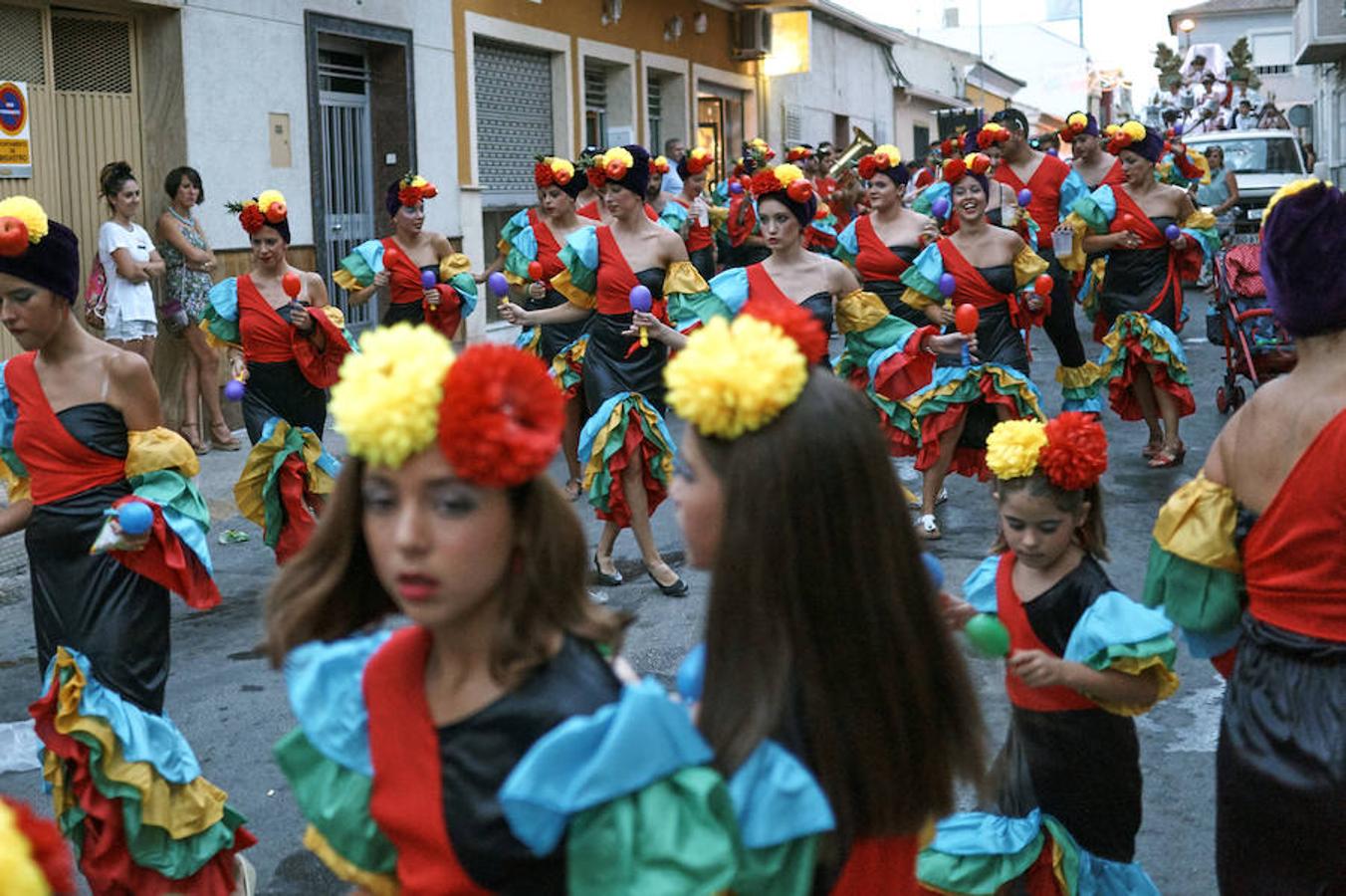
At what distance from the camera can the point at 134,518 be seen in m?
4.42

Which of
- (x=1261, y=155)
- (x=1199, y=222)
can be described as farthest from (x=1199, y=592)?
(x=1261, y=155)

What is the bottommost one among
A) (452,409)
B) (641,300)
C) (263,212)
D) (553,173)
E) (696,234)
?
(452,409)

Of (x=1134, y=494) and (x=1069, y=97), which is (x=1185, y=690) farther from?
(x=1069, y=97)

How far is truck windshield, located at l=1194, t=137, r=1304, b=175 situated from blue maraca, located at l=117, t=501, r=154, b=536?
2346 cm

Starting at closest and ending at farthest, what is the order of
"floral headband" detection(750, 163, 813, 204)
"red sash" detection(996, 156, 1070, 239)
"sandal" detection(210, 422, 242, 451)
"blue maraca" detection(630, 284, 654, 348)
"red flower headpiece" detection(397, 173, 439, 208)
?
→ "blue maraca" detection(630, 284, 654, 348) < "floral headband" detection(750, 163, 813, 204) < "red flower headpiece" detection(397, 173, 439, 208) < "sandal" detection(210, 422, 242, 451) < "red sash" detection(996, 156, 1070, 239)

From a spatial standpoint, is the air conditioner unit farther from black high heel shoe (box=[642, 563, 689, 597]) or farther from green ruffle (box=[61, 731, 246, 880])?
green ruffle (box=[61, 731, 246, 880])

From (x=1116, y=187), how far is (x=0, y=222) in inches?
339

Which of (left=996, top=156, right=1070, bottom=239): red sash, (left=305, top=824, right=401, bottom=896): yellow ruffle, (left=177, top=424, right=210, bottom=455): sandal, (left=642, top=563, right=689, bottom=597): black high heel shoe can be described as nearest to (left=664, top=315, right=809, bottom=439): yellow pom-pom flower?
(left=305, top=824, right=401, bottom=896): yellow ruffle

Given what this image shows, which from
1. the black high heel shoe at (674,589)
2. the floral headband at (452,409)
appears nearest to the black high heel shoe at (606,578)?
Answer: the black high heel shoe at (674,589)

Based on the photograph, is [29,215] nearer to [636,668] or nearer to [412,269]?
[636,668]

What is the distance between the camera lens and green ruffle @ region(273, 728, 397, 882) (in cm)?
256

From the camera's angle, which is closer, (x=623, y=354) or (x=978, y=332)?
(x=623, y=354)

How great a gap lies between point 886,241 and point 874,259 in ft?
0.50

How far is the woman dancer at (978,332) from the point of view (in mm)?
9008
